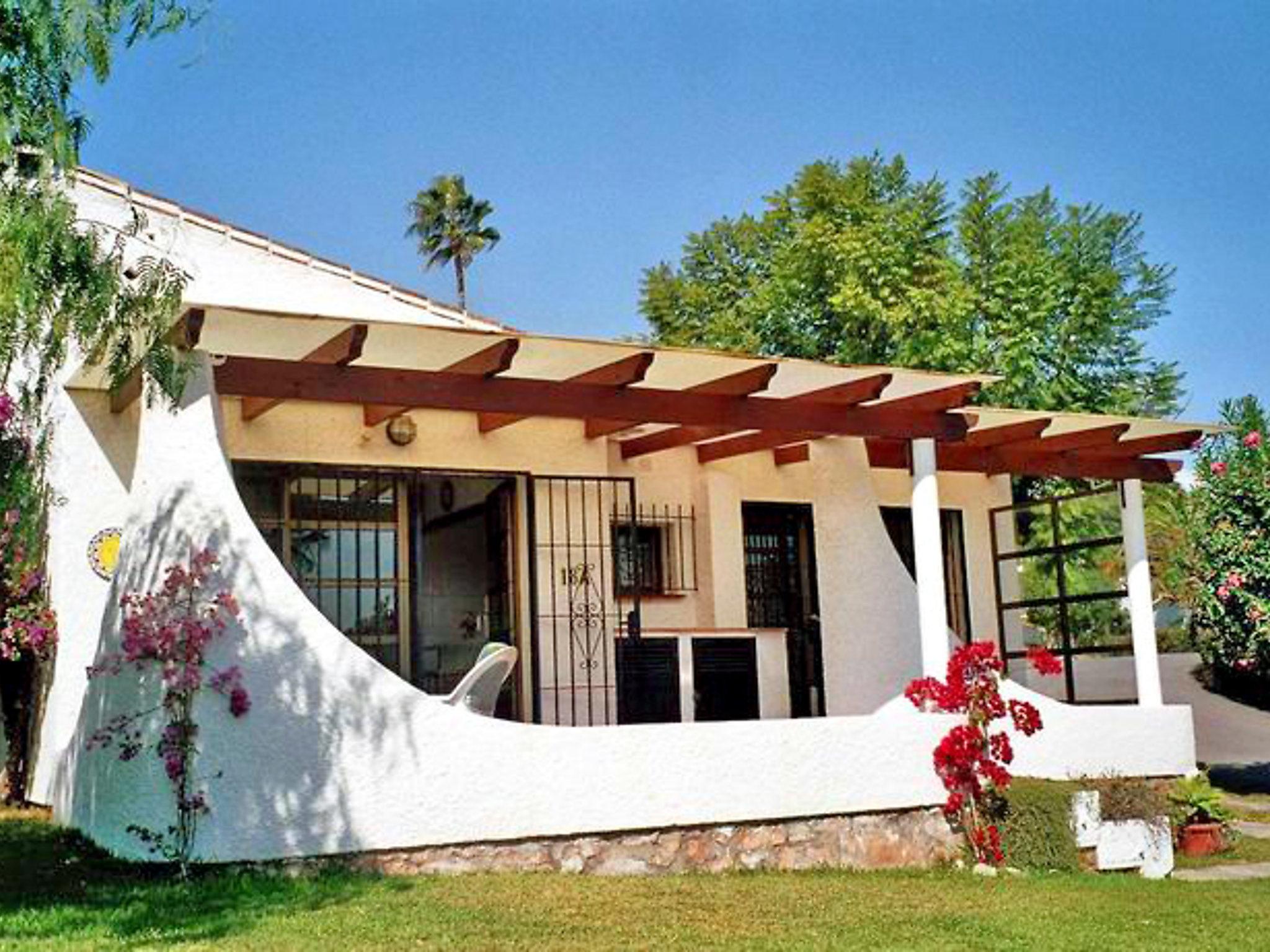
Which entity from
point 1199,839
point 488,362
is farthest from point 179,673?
point 1199,839

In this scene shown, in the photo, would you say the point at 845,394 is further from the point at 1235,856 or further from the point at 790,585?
the point at 1235,856

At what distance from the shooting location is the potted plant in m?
12.3

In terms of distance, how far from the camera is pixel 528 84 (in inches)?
700

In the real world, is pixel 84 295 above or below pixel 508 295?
below

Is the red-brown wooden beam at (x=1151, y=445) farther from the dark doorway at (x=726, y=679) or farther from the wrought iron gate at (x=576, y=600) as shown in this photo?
the wrought iron gate at (x=576, y=600)

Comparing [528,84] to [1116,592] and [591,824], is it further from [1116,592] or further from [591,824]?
[591,824]

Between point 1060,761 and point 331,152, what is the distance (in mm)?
12706

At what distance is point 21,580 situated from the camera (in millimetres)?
10711

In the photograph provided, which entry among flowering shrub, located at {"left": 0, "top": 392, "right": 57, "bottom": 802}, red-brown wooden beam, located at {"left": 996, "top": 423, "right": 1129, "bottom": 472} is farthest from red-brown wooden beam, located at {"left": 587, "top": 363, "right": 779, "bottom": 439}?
flowering shrub, located at {"left": 0, "top": 392, "right": 57, "bottom": 802}

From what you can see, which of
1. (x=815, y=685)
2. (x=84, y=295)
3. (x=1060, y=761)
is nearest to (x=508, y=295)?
(x=815, y=685)

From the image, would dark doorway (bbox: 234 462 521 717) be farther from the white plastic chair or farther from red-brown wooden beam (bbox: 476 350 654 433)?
the white plastic chair

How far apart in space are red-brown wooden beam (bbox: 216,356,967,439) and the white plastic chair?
1.73 m

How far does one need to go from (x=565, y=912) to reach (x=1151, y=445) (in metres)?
8.89

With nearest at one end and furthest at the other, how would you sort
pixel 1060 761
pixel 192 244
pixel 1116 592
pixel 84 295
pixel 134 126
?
pixel 84 295, pixel 134 126, pixel 1060 761, pixel 192 244, pixel 1116 592
